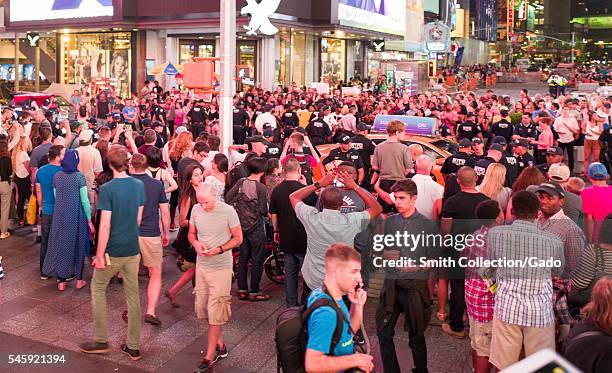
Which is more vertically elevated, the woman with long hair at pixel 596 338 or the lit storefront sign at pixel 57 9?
the lit storefront sign at pixel 57 9

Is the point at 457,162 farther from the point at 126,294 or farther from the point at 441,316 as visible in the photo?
the point at 126,294

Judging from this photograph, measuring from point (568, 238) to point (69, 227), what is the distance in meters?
6.14

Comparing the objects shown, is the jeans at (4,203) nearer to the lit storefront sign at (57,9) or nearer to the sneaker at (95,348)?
the sneaker at (95,348)

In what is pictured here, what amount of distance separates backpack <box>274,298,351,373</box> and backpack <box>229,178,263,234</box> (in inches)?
171

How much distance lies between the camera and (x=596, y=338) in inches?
159

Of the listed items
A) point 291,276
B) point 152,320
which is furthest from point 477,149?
point 152,320

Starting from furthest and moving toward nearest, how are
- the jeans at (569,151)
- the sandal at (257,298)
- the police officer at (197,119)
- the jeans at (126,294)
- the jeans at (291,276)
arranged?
the police officer at (197,119) → the jeans at (569,151) → the sandal at (257,298) → the jeans at (291,276) → the jeans at (126,294)

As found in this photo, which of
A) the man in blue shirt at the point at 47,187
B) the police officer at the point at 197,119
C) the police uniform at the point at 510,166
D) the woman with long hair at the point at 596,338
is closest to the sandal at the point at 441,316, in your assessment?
the police uniform at the point at 510,166

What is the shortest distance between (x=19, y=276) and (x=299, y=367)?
22.8 feet

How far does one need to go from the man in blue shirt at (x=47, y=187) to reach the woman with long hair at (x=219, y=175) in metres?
2.24

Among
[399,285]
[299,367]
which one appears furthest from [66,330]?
[299,367]

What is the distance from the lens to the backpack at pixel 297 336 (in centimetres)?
406

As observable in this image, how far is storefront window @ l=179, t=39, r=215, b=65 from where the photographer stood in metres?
34.5

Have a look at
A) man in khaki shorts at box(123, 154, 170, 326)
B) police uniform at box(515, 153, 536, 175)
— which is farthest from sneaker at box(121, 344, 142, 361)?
police uniform at box(515, 153, 536, 175)
